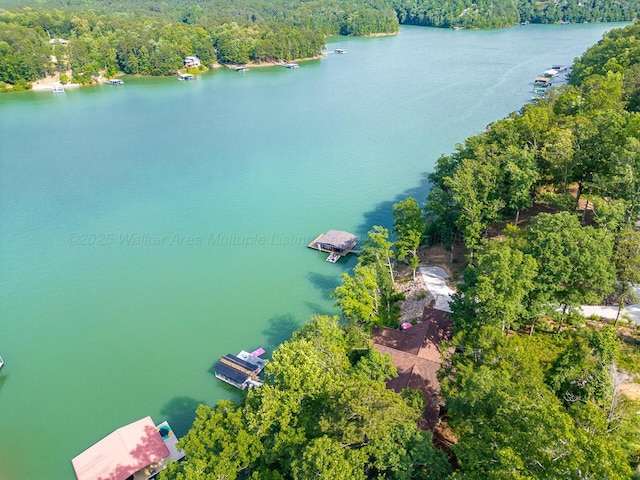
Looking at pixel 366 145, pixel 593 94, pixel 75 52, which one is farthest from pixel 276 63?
pixel 593 94

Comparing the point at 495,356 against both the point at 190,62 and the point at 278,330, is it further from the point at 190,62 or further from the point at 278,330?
the point at 190,62

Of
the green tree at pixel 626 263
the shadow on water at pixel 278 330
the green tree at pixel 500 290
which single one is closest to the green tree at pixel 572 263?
the green tree at pixel 626 263

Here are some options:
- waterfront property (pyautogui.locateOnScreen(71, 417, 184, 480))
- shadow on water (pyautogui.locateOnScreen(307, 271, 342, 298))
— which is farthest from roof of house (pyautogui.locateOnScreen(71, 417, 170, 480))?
shadow on water (pyautogui.locateOnScreen(307, 271, 342, 298))

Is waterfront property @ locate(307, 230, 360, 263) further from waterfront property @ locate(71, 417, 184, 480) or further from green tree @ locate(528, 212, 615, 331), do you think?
waterfront property @ locate(71, 417, 184, 480)

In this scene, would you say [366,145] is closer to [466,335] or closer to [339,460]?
[466,335]

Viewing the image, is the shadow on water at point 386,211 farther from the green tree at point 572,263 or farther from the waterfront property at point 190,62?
the waterfront property at point 190,62
